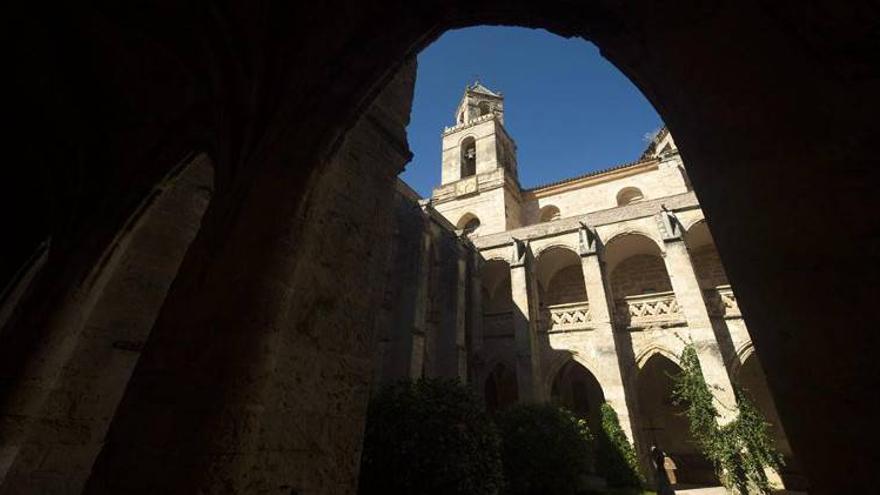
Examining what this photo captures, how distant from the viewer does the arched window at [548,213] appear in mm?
23808

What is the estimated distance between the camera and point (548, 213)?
24.0 meters

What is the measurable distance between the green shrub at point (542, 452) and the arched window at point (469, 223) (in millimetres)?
13725

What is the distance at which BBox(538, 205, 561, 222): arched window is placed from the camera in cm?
2381

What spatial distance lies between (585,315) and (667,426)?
517 cm

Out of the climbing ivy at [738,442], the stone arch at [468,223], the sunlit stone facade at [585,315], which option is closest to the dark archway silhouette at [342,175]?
the sunlit stone facade at [585,315]

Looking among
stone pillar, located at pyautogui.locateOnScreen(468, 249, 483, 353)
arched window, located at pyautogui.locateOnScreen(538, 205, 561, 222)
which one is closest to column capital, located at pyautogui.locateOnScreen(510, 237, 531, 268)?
stone pillar, located at pyautogui.locateOnScreen(468, 249, 483, 353)

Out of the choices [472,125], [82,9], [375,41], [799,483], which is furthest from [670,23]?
[472,125]

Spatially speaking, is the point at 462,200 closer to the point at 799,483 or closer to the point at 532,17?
the point at 799,483

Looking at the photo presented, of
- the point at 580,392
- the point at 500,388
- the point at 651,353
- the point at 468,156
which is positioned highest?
the point at 468,156

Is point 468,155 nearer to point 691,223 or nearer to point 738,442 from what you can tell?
point 691,223

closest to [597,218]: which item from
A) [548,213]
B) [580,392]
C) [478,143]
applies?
[580,392]

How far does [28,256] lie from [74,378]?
4.23 metres

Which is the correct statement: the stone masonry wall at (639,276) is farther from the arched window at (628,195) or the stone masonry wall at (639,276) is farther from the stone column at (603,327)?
the arched window at (628,195)

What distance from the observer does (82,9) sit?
3.49 meters
